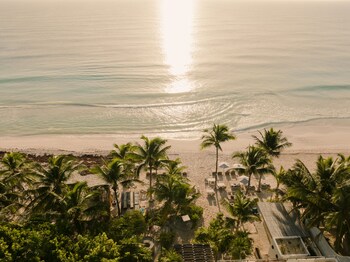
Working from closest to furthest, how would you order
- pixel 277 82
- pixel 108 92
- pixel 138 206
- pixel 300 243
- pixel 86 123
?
pixel 300 243
pixel 138 206
pixel 86 123
pixel 108 92
pixel 277 82

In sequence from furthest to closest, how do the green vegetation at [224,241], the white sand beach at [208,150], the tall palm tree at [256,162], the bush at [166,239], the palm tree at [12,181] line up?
the white sand beach at [208,150]
the tall palm tree at [256,162]
the bush at [166,239]
the palm tree at [12,181]
the green vegetation at [224,241]

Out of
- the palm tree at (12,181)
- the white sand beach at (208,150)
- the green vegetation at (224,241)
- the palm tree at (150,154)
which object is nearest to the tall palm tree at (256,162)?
the green vegetation at (224,241)

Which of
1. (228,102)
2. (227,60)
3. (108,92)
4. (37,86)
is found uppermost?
(227,60)

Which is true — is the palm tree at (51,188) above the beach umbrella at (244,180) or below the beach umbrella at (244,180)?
below

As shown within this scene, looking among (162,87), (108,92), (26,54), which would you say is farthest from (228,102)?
(26,54)

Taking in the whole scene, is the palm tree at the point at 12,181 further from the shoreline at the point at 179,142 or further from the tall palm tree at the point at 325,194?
the tall palm tree at the point at 325,194

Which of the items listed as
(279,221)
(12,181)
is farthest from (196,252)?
(12,181)

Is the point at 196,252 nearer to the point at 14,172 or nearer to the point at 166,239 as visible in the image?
the point at 166,239

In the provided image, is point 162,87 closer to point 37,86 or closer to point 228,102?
point 228,102
